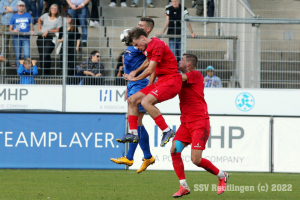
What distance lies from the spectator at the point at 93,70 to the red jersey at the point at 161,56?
562cm

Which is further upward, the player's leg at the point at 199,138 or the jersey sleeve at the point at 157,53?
the jersey sleeve at the point at 157,53

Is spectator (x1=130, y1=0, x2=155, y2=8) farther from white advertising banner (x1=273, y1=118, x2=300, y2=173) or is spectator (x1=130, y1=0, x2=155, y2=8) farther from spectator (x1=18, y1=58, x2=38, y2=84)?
white advertising banner (x1=273, y1=118, x2=300, y2=173)

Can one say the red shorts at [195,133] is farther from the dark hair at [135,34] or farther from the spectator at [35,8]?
the spectator at [35,8]

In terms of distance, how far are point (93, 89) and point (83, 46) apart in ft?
4.20

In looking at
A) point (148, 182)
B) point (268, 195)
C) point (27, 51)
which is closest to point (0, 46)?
point (27, 51)

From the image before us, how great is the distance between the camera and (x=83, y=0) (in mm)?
14805

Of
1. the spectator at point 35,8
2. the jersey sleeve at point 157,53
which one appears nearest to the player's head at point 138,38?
the jersey sleeve at point 157,53

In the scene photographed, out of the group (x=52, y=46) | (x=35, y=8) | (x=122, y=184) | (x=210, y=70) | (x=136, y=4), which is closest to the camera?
(x=122, y=184)

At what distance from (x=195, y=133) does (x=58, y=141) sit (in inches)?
206

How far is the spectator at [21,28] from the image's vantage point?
42.5 feet

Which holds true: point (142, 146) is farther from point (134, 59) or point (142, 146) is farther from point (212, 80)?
point (212, 80)

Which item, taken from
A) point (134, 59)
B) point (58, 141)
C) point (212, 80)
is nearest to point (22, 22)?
point (58, 141)

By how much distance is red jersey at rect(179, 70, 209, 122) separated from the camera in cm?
731

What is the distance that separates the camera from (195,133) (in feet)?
23.7
